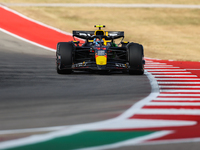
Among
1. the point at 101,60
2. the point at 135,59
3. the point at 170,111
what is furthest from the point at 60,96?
the point at 135,59

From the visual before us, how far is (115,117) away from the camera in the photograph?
6.14m

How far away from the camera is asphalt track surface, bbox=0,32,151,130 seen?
19.8 ft

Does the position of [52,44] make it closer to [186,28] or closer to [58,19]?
[58,19]

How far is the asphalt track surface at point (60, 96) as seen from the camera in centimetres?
602

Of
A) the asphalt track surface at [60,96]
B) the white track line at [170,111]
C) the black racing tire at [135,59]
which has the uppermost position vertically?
the black racing tire at [135,59]

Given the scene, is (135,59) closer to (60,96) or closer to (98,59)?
(98,59)

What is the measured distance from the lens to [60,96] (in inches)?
316

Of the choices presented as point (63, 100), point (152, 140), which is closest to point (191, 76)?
point (63, 100)

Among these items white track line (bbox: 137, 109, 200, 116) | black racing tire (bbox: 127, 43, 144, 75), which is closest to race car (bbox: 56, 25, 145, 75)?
black racing tire (bbox: 127, 43, 144, 75)

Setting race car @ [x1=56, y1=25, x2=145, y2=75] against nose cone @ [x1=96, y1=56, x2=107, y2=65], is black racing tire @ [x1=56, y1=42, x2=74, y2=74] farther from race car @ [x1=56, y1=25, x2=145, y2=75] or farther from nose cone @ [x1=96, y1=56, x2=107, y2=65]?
nose cone @ [x1=96, y1=56, x2=107, y2=65]

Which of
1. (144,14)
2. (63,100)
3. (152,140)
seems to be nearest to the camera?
(152,140)

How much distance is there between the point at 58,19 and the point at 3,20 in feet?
16.0

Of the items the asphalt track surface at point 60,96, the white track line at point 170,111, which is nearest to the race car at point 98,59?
the asphalt track surface at point 60,96

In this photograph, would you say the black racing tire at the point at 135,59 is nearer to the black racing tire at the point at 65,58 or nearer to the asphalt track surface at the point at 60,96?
the asphalt track surface at the point at 60,96
